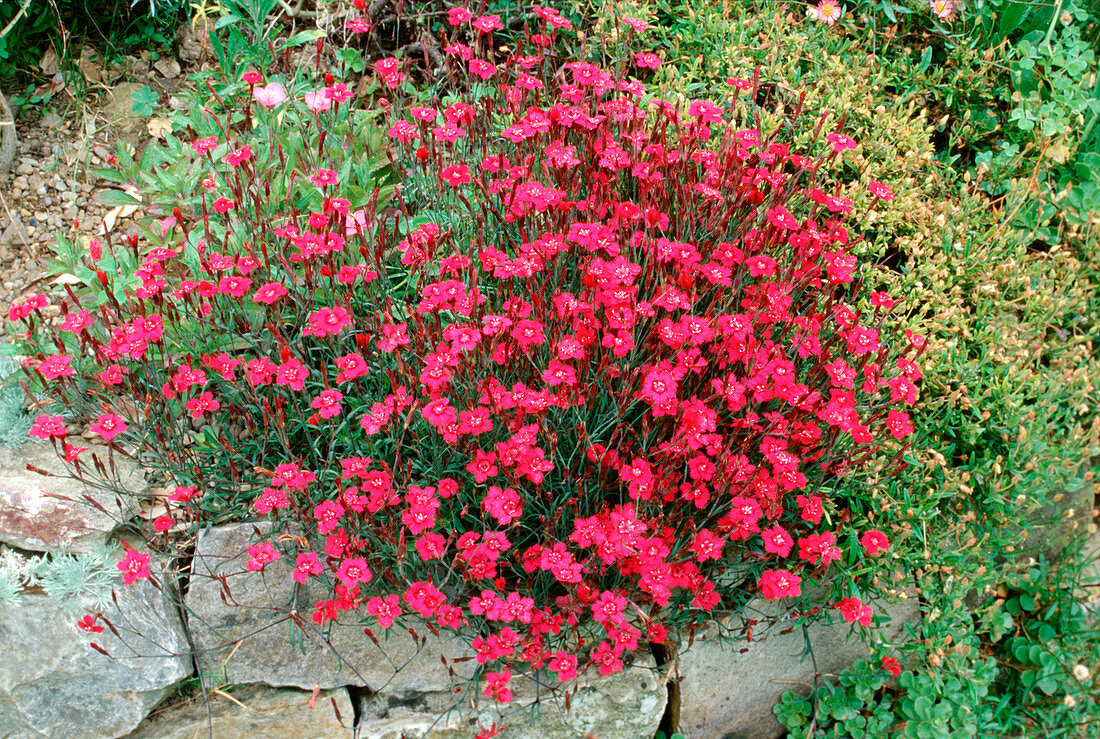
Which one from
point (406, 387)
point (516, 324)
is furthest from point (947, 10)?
point (406, 387)

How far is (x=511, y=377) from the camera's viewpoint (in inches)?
95.7

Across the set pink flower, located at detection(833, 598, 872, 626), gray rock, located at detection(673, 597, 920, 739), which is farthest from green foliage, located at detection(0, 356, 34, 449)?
pink flower, located at detection(833, 598, 872, 626)

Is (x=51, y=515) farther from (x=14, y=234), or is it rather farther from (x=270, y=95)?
(x=270, y=95)

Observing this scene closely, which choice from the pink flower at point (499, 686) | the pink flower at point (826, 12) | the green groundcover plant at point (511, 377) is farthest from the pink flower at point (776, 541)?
the pink flower at point (826, 12)

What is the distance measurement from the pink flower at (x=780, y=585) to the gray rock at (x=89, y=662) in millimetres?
1833

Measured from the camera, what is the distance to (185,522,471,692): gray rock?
2500 mm

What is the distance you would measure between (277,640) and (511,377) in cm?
115

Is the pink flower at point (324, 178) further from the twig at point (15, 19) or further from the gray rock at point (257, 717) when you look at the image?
the gray rock at point (257, 717)

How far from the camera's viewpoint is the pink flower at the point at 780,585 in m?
2.21

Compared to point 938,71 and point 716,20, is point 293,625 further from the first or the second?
point 938,71

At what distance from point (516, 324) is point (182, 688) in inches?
66.0

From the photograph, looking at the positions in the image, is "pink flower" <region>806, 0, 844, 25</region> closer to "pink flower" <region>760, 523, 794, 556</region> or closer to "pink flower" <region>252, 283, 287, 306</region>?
"pink flower" <region>760, 523, 794, 556</region>

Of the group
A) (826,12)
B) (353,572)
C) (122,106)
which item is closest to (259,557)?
(353,572)

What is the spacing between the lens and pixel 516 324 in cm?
224
